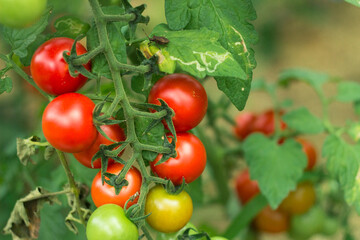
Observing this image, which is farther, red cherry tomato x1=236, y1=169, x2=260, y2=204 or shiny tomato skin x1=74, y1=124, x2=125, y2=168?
red cherry tomato x1=236, y1=169, x2=260, y2=204

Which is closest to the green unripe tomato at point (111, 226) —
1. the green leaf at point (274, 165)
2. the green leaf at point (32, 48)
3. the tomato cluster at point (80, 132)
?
the tomato cluster at point (80, 132)

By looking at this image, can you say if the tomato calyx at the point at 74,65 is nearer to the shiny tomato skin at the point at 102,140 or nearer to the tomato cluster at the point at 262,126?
the shiny tomato skin at the point at 102,140

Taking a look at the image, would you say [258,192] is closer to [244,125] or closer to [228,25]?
[244,125]

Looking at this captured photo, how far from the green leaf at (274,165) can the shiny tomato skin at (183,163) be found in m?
0.30

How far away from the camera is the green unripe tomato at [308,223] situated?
1157 mm

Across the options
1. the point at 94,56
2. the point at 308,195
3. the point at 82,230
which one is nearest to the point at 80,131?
the point at 94,56

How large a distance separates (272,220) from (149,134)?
0.71 metres

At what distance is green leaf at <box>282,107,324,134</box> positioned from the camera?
1.03 m

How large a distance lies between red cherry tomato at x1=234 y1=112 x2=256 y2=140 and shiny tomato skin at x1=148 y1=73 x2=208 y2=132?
61 cm

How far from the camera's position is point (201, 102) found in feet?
2.05

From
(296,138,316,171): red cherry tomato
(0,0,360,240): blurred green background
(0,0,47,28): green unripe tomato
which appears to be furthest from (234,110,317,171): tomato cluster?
(0,0,360,240): blurred green background

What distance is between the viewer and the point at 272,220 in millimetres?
1188

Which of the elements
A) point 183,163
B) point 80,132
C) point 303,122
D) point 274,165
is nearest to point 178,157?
point 183,163

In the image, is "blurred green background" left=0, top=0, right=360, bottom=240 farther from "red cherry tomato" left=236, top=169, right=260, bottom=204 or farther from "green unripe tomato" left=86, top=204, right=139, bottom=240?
"green unripe tomato" left=86, top=204, right=139, bottom=240
